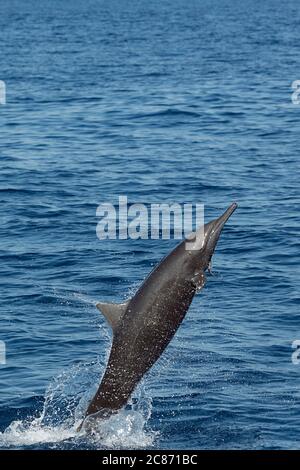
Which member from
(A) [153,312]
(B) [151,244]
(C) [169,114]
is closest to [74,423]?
(A) [153,312]

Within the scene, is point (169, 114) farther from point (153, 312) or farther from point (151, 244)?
point (153, 312)

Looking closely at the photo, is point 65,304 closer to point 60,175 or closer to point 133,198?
point 133,198

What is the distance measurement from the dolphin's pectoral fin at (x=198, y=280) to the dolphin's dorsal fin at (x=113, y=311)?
117 cm

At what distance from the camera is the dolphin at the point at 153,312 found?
15195 mm

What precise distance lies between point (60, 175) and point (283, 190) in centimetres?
772

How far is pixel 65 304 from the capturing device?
23.7 m

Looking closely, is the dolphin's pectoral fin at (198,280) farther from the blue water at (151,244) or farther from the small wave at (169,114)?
the small wave at (169,114)

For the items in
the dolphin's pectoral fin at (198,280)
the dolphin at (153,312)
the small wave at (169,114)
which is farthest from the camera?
the small wave at (169,114)

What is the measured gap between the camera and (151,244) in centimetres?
2792

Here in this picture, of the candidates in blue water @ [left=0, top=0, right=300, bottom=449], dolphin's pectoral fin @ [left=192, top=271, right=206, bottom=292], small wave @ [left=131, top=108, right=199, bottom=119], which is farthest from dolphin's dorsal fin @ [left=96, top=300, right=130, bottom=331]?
small wave @ [left=131, top=108, right=199, bottom=119]

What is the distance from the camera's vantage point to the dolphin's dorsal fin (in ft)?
51.1

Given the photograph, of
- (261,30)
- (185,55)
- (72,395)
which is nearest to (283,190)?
(72,395)

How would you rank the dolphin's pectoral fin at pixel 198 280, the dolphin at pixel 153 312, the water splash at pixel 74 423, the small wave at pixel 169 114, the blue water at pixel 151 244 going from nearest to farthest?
the dolphin's pectoral fin at pixel 198 280, the dolphin at pixel 153 312, the water splash at pixel 74 423, the blue water at pixel 151 244, the small wave at pixel 169 114

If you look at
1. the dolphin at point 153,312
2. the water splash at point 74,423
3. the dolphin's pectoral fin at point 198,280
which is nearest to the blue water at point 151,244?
the water splash at point 74,423
